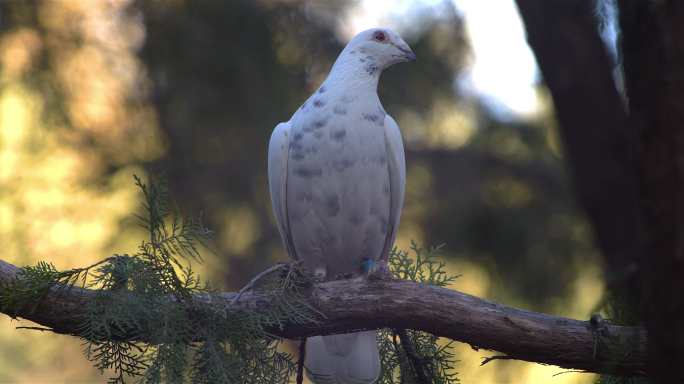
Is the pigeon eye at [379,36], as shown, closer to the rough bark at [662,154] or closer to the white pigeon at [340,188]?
the white pigeon at [340,188]

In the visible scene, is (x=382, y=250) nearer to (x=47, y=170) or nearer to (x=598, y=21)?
(x=598, y=21)

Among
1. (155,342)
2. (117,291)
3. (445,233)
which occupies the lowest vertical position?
(155,342)

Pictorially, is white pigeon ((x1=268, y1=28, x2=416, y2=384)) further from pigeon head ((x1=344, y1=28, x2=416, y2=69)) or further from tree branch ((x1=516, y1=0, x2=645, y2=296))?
tree branch ((x1=516, y1=0, x2=645, y2=296))

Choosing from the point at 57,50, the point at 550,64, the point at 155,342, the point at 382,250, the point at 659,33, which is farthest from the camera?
the point at 57,50

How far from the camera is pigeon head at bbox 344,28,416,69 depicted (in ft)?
13.7

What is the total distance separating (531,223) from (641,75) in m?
5.64

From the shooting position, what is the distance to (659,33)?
167cm

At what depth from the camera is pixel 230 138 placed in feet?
24.6

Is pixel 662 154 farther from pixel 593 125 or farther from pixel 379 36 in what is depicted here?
pixel 379 36

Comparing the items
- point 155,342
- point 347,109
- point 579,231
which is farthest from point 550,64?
point 579,231

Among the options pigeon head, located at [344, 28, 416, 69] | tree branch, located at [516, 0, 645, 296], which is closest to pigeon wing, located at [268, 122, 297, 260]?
pigeon head, located at [344, 28, 416, 69]

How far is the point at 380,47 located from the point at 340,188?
0.88 m

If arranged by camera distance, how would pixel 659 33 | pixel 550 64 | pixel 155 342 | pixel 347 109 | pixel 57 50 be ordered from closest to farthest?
pixel 659 33 → pixel 550 64 → pixel 155 342 → pixel 347 109 → pixel 57 50

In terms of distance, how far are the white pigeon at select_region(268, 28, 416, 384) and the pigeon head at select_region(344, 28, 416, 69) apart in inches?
6.7
